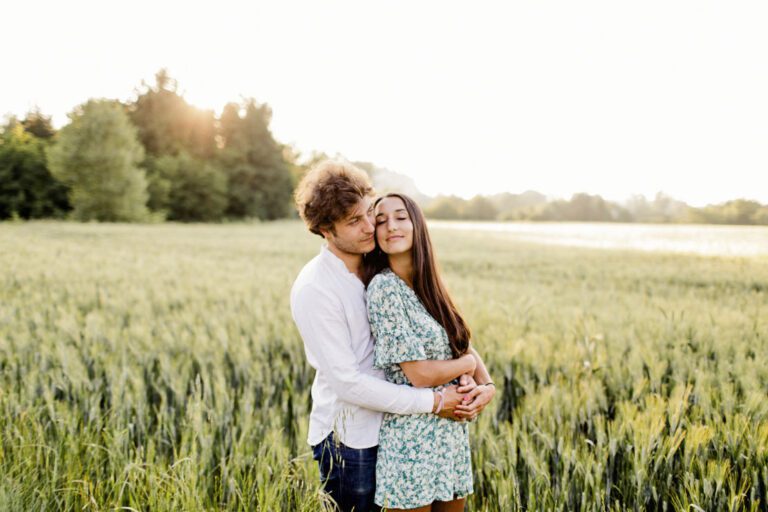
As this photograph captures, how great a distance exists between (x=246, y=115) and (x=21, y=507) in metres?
53.2

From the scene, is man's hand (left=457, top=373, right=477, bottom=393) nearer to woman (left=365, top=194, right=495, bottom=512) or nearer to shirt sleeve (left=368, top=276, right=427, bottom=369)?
woman (left=365, top=194, right=495, bottom=512)

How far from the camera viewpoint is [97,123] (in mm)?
38375

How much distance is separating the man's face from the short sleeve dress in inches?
5.6

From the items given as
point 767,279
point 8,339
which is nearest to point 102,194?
point 8,339

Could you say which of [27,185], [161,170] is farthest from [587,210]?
[27,185]

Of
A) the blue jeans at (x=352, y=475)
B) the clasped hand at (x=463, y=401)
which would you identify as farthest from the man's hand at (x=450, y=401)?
the blue jeans at (x=352, y=475)

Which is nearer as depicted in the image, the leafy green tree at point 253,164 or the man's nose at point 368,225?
the man's nose at point 368,225

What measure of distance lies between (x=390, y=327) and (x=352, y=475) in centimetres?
58

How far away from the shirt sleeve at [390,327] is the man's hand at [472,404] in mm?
229

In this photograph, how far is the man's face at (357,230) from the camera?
1.72 meters

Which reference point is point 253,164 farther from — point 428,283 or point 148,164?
point 428,283

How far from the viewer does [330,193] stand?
1694 mm

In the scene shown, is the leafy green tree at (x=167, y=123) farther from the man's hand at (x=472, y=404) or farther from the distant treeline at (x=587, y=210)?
the man's hand at (x=472, y=404)

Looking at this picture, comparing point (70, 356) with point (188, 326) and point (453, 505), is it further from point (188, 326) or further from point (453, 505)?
point (453, 505)
